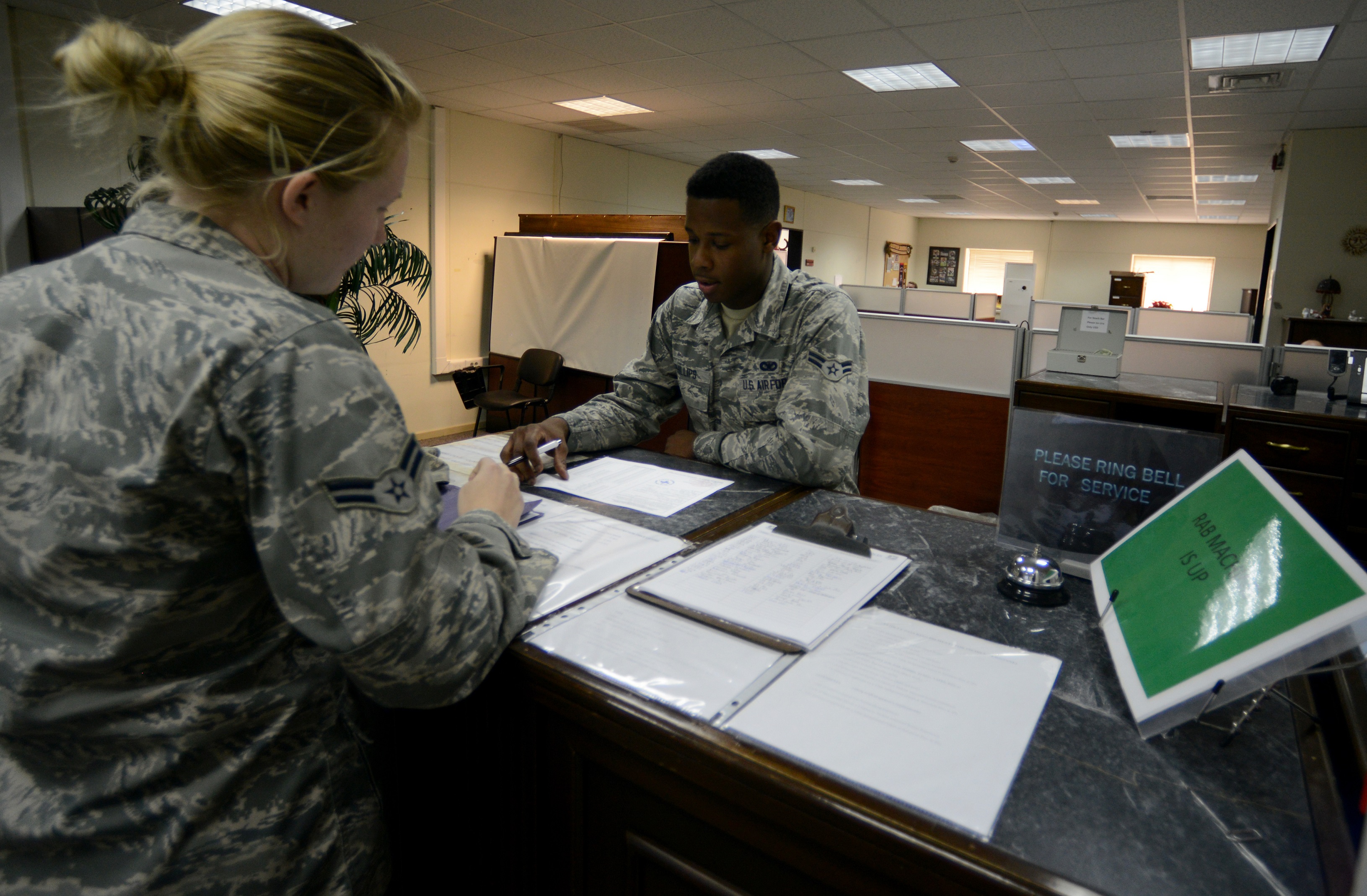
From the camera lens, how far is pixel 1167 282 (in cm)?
1295

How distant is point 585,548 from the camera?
1039mm

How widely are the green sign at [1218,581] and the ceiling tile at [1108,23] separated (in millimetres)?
3461

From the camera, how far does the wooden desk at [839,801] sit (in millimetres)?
528

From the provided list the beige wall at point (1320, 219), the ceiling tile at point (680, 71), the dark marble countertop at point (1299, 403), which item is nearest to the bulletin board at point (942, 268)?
the beige wall at point (1320, 219)

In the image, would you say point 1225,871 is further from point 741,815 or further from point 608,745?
point 608,745

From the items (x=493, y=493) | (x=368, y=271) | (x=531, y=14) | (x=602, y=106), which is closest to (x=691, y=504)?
(x=493, y=493)

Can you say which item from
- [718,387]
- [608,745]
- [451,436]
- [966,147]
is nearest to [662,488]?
[718,387]

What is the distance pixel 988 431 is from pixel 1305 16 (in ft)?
7.62

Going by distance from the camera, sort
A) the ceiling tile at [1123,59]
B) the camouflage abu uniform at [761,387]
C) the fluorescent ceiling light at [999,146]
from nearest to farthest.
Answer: the camouflage abu uniform at [761,387], the ceiling tile at [1123,59], the fluorescent ceiling light at [999,146]

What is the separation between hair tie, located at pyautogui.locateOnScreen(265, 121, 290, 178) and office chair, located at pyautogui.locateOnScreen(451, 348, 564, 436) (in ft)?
14.2

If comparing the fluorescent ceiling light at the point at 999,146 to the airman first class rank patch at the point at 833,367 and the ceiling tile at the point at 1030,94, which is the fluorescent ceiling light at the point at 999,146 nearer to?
the ceiling tile at the point at 1030,94

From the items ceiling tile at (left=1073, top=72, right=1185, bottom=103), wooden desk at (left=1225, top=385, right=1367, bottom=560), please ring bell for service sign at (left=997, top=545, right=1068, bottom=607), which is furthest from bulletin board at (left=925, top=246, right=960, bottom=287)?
please ring bell for service sign at (left=997, top=545, right=1068, bottom=607)

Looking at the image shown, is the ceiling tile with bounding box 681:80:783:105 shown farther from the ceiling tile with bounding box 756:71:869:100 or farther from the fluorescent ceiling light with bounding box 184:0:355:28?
the fluorescent ceiling light with bounding box 184:0:355:28

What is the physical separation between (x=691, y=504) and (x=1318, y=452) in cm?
298
